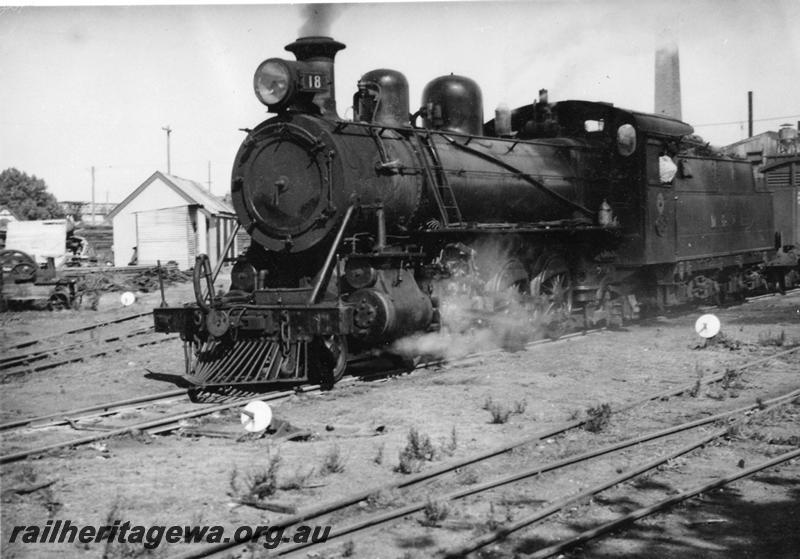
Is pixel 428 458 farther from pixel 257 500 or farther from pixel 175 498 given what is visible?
pixel 175 498

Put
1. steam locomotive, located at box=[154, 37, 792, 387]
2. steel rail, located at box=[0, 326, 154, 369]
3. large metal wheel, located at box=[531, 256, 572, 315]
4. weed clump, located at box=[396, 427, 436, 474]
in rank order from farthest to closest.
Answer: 1. large metal wheel, located at box=[531, 256, 572, 315]
2. steel rail, located at box=[0, 326, 154, 369]
3. steam locomotive, located at box=[154, 37, 792, 387]
4. weed clump, located at box=[396, 427, 436, 474]

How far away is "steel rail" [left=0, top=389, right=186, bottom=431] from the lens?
315 inches

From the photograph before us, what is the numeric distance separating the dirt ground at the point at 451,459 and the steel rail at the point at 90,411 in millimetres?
524

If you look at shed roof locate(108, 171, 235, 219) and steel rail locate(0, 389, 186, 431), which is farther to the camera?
shed roof locate(108, 171, 235, 219)

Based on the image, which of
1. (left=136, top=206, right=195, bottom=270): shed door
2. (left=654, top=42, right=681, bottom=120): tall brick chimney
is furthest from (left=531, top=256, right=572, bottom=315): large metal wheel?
(left=136, top=206, right=195, bottom=270): shed door

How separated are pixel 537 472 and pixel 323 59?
6.08 meters

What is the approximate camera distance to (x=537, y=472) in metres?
6.09

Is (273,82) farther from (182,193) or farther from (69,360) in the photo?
(182,193)

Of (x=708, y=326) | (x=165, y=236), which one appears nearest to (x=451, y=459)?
(x=708, y=326)

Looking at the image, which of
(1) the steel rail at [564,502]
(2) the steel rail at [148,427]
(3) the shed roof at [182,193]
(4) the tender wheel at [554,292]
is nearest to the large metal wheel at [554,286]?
(4) the tender wheel at [554,292]

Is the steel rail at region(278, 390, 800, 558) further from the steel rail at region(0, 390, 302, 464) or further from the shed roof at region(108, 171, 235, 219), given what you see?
the shed roof at region(108, 171, 235, 219)

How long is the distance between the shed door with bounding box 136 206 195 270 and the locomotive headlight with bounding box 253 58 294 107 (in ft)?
88.5

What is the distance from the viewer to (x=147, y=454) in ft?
22.1

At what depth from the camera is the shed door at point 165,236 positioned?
118 feet
